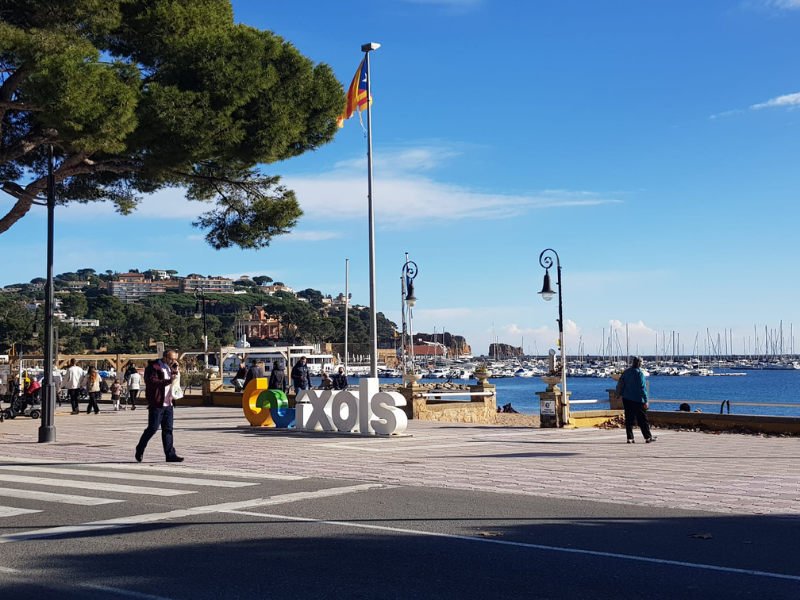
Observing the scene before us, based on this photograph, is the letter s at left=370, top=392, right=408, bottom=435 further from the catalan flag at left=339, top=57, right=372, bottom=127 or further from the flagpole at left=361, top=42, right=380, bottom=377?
the catalan flag at left=339, top=57, right=372, bottom=127

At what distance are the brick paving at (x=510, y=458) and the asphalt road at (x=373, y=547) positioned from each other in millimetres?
1042

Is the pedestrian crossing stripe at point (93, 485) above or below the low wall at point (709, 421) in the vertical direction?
above

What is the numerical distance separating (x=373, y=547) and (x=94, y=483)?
563cm

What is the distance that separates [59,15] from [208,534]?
15.3 metres

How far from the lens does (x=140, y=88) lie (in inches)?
763

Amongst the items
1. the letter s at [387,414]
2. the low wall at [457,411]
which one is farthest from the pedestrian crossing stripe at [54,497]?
the low wall at [457,411]

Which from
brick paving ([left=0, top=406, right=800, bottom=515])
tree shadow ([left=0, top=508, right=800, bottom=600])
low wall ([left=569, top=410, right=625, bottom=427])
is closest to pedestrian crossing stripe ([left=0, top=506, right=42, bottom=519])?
tree shadow ([left=0, top=508, right=800, bottom=600])

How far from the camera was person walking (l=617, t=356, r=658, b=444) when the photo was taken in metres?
16.8

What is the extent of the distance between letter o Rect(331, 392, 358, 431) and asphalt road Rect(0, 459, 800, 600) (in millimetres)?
8644

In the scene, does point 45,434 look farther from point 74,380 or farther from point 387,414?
point 74,380

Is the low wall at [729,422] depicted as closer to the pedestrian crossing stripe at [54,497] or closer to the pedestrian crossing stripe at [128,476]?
the pedestrian crossing stripe at [128,476]

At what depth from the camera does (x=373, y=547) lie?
23.0 ft

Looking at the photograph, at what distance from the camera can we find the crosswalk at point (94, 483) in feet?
31.6

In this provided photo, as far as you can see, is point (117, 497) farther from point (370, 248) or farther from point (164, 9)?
point (370, 248)
